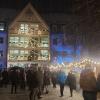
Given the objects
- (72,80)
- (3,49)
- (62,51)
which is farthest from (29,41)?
(72,80)

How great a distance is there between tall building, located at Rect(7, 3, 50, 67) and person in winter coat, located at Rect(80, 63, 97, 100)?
54289 millimetres

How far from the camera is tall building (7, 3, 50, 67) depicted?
220 feet

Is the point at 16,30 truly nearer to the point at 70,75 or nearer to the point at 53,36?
the point at 53,36

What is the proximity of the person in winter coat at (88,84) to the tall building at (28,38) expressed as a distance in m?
54.3

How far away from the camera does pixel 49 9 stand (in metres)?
81.7

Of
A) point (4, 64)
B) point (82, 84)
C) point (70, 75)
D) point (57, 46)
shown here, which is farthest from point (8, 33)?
point (82, 84)

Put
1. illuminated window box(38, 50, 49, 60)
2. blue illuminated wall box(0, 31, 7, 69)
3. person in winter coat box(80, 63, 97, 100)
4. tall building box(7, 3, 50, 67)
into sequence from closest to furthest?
person in winter coat box(80, 63, 97, 100), tall building box(7, 3, 50, 67), illuminated window box(38, 50, 49, 60), blue illuminated wall box(0, 31, 7, 69)

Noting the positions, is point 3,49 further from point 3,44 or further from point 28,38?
point 28,38

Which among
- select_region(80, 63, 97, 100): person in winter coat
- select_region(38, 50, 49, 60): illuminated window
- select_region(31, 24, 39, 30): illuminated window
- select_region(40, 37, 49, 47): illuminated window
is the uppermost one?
select_region(31, 24, 39, 30): illuminated window

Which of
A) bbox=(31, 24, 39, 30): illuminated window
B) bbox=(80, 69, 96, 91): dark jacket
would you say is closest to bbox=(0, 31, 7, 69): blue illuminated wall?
bbox=(31, 24, 39, 30): illuminated window

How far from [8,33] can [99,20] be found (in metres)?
56.7

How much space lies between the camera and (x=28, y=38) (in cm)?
6831

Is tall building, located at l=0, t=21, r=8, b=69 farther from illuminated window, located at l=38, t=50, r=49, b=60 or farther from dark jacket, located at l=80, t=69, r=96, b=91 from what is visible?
dark jacket, located at l=80, t=69, r=96, b=91

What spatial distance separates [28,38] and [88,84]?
56465 mm
